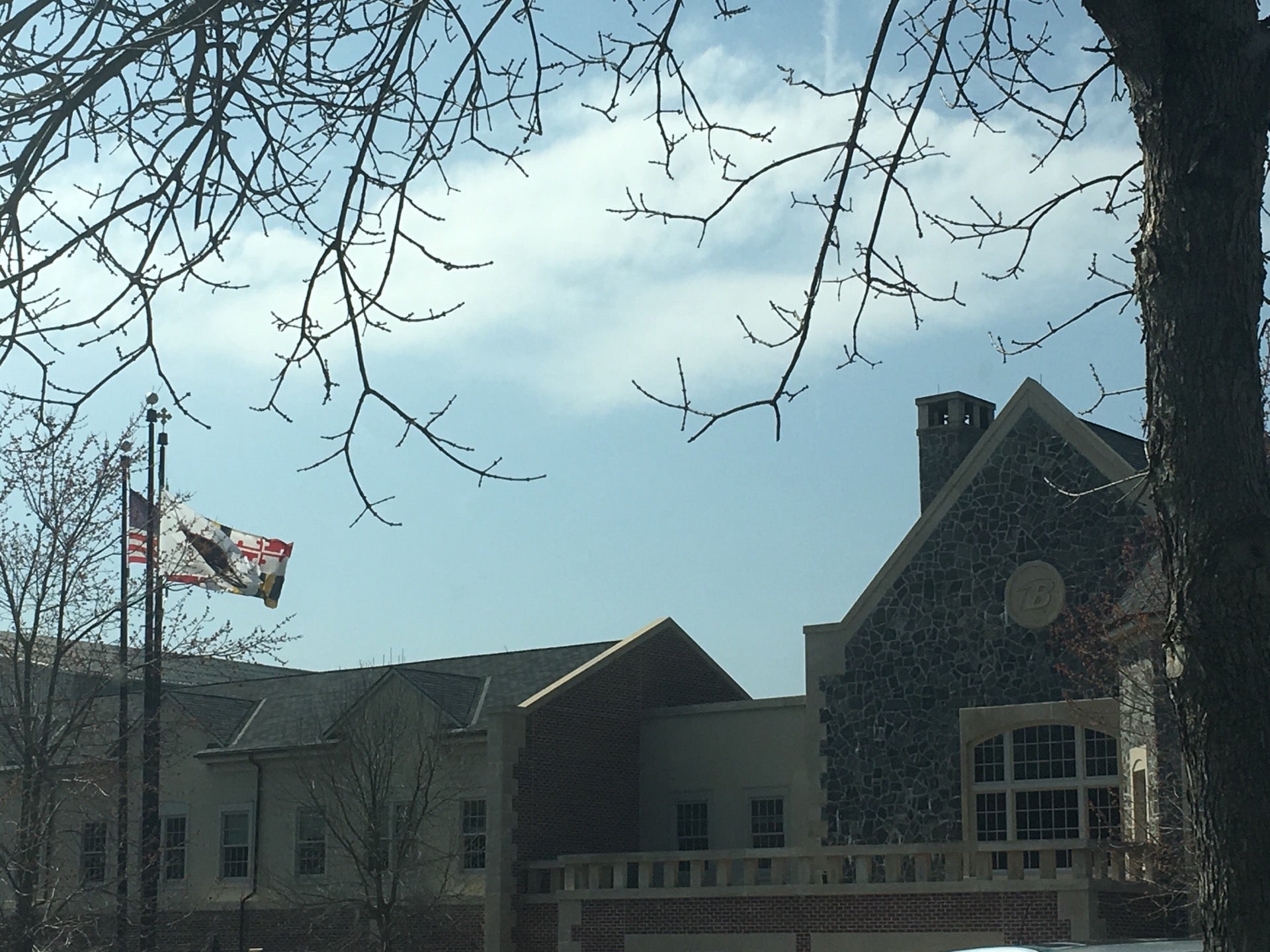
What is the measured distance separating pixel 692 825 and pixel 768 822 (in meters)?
2.23

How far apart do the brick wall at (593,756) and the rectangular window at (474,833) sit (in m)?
1.47

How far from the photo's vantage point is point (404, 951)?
3266 centimetres

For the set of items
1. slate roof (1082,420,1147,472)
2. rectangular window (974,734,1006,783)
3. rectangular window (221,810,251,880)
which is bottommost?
rectangular window (221,810,251,880)

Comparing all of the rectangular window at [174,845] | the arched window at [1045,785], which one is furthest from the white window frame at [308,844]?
the arched window at [1045,785]

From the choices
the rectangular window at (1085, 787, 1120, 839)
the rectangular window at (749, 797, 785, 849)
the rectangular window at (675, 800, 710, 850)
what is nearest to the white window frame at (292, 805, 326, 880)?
the rectangular window at (675, 800, 710, 850)

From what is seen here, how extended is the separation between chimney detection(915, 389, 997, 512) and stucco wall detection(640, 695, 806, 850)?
16.5ft

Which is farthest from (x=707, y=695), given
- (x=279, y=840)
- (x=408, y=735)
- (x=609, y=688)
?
(x=279, y=840)

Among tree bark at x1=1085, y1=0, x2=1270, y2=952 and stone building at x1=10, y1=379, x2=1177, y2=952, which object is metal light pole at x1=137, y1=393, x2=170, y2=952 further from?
tree bark at x1=1085, y1=0, x2=1270, y2=952

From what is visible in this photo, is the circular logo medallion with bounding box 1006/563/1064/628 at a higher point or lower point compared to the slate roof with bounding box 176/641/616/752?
higher

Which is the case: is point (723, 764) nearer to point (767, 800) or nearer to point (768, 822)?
point (767, 800)

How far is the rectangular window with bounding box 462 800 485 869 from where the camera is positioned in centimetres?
3334

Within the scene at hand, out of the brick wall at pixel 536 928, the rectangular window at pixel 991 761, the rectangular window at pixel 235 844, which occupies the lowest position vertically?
the brick wall at pixel 536 928

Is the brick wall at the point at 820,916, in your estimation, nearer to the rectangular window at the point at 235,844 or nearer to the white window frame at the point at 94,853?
the rectangular window at the point at 235,844

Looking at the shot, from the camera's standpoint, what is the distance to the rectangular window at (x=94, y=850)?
130 ft
